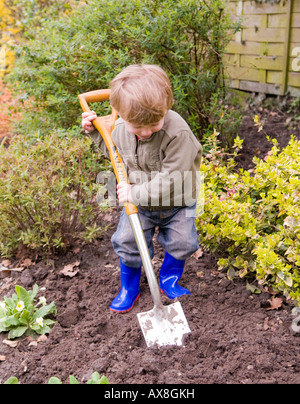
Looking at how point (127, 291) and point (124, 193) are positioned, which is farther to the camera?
point (127, 291)

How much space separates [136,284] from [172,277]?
22 centimetres

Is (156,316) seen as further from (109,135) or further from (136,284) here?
(109,135)

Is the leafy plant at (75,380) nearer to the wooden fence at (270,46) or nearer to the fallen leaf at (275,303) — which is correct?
the fallen leaf at (275,303)

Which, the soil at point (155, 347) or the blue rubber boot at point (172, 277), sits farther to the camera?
the blue rubber boot at point (172, 277)

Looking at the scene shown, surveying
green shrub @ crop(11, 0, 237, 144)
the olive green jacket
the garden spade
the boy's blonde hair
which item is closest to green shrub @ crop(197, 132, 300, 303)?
the olive green jacket

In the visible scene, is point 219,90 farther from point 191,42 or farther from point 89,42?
point 89,42

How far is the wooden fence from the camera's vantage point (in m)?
5.14

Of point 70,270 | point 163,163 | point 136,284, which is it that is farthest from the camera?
point 70,270

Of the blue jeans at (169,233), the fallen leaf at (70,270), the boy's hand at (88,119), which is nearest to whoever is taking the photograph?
the blue jeans at (169,233)

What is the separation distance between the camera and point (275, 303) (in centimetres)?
244

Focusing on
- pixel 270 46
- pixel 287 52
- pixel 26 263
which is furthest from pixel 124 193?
pixel 270 46

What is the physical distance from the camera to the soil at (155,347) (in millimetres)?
2020

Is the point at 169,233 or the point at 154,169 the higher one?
the point at 154,169

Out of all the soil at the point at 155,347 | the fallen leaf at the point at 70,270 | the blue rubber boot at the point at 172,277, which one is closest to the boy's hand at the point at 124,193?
the blue rubber boot at the point at 172,277
